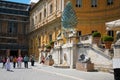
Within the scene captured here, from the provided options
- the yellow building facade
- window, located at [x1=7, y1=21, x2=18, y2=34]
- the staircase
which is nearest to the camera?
the staircase

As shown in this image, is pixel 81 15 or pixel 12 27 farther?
pixel 12 27

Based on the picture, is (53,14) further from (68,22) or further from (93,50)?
(93,50)

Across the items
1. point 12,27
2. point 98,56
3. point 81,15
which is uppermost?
point 12,27

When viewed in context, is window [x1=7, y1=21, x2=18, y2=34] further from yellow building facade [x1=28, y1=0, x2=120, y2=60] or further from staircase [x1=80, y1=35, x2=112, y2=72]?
staircase [x1=80, y1=35, x2=112, y2=72]

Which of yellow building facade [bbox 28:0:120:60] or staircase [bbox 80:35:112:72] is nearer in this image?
staircase [bbox 80:35:112:72]

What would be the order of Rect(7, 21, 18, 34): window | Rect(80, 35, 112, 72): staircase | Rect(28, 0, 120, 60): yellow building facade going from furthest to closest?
Rect(7, 21, 18, 34): window
Rect(28, 0, 120, 60): yellow building facade
Rect(80, 35, 112, 72): staircase

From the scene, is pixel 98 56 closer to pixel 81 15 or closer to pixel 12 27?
pixel 81 15

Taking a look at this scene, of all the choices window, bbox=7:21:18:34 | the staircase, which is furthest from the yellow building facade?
the staircase

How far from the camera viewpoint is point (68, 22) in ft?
107

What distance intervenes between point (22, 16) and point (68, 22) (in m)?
30.4

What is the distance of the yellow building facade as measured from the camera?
3681 centimetres

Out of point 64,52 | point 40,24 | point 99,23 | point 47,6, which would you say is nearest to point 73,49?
point 64,52

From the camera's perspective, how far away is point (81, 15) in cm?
3919

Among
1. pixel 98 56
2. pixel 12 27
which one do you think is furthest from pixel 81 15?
pixel 12 27
